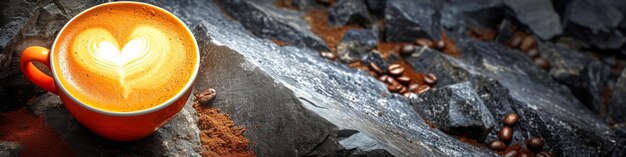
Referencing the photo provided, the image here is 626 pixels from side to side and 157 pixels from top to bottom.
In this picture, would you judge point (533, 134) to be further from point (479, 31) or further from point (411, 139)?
point (479, 31)

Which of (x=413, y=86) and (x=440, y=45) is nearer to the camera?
(x=413, y=86)

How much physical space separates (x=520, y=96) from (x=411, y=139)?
1602 millimetres

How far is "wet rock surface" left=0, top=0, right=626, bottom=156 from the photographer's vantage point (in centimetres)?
251

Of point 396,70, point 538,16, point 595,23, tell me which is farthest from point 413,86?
point 595,23

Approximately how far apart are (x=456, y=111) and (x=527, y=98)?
98 cm

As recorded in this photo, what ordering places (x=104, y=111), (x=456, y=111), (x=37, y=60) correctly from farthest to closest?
(x=456, y=111) < (x=37, y=60) < (x=104, y=111)

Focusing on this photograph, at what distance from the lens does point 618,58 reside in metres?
6.21

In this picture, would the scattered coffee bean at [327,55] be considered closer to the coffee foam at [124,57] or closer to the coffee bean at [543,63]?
the coffee foam at [124,57]

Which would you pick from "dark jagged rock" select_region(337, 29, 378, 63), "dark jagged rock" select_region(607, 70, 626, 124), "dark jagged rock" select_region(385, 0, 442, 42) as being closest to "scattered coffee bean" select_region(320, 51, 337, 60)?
"dark jagged rock" select_region(337, 29, 378, 63)

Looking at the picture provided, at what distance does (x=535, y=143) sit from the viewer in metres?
3.79

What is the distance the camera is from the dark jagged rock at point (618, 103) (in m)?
5.02

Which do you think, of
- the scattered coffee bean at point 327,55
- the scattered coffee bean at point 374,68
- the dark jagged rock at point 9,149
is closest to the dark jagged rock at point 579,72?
the scattered coffee bean at point 374,68

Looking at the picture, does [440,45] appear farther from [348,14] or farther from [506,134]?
[506,134]

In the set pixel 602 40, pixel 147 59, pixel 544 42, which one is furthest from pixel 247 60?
pixel 602 40
